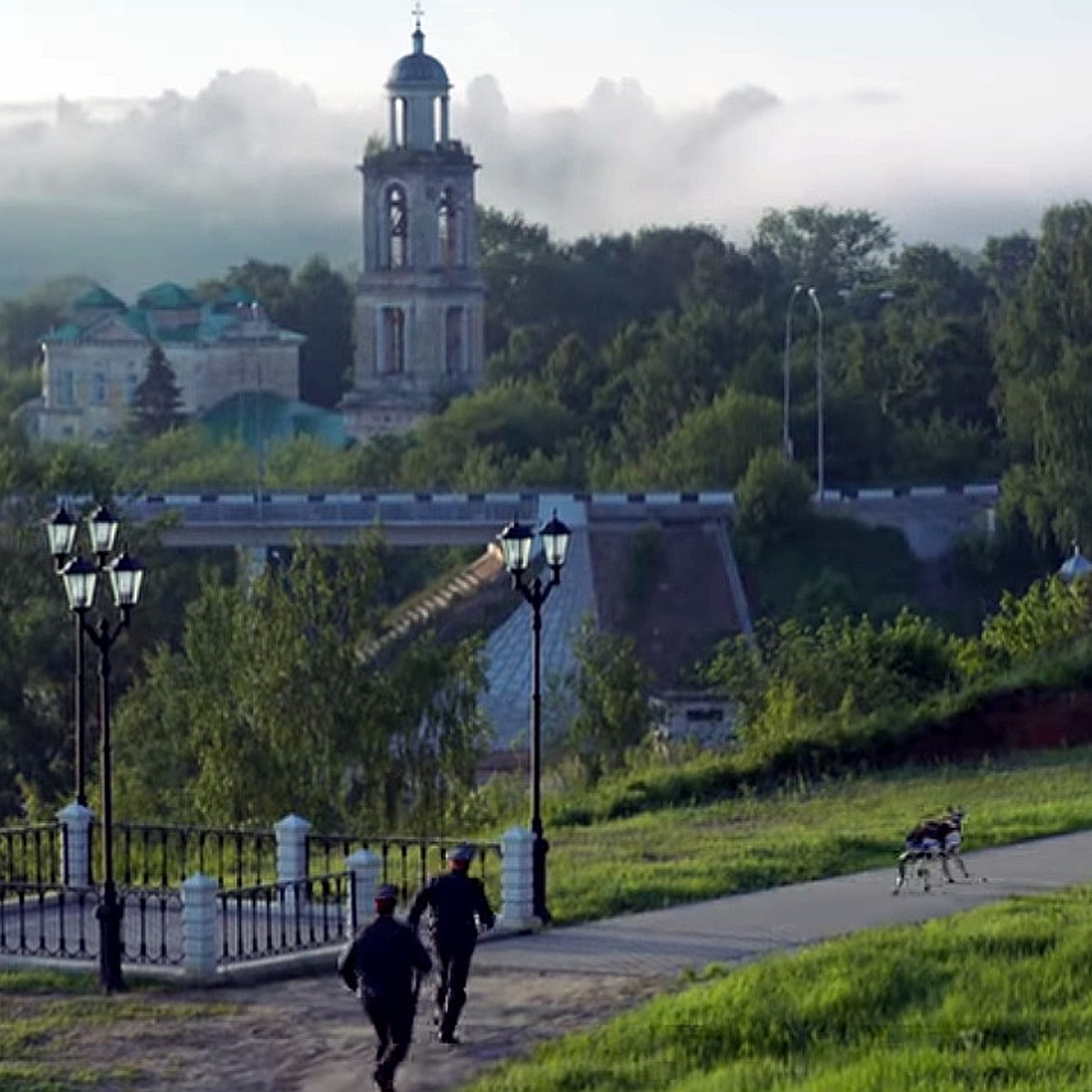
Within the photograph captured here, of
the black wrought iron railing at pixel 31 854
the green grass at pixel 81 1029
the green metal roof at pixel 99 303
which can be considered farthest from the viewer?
the green metal roof at pixel 99 303

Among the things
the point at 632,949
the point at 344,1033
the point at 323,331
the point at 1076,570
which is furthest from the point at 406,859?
the point at 323,331

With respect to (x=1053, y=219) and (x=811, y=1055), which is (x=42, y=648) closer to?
(x=811, y=1055)

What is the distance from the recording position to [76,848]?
21.3m

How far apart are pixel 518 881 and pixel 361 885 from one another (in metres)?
0.97

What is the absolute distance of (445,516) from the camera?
229 feet

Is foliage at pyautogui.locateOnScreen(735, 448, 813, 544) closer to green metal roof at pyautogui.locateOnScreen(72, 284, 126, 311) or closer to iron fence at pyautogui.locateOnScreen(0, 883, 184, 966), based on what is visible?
iron fence at pyautogui.locateOnScreen(0, 883, 184, 966)

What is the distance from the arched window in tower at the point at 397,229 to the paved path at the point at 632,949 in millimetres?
74336

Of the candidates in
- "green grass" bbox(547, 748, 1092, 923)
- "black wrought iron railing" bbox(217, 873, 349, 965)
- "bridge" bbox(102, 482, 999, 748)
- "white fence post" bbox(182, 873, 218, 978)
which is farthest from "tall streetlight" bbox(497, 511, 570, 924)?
"bridge" bbox(102, 482, 999, 748)

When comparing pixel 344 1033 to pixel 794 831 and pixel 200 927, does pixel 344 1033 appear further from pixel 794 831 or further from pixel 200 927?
pixel 794 831

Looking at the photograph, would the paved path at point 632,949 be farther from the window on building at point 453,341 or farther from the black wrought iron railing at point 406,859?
the window on building at point 453,341

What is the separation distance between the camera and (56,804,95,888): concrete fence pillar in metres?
21.3

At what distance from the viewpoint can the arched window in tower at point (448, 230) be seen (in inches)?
3711

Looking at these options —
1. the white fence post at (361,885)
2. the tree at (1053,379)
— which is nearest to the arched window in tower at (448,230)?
the tree at (1053,379)

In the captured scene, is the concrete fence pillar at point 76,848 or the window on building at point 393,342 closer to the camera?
the concrete fence pillar at point 76,848
